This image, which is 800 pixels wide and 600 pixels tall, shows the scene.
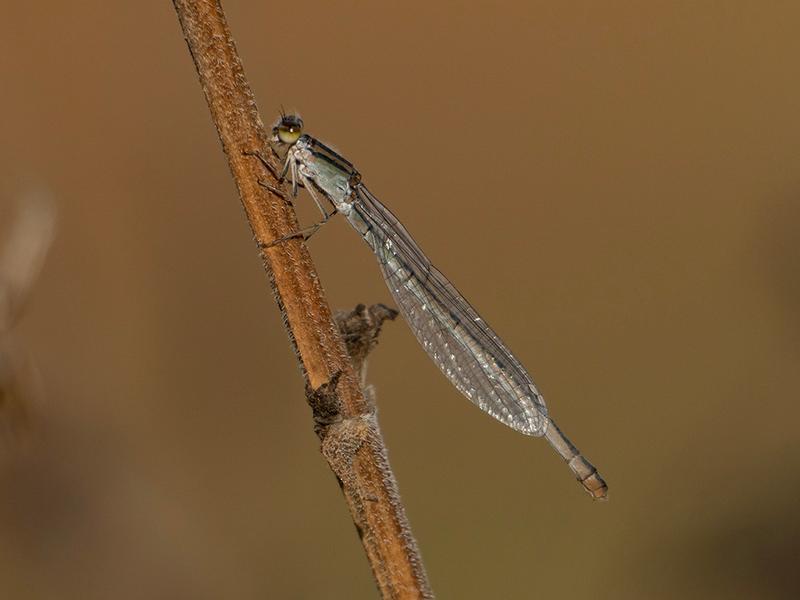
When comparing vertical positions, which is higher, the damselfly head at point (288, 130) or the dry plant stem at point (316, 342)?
the damselfly head at point (288, 130)

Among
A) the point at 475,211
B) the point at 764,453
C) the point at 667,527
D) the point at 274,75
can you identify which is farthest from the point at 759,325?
the point at 274,75

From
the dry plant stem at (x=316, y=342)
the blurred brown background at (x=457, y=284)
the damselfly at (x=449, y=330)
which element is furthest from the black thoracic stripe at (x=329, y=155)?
the blurred brown background at (x=457, y=284)

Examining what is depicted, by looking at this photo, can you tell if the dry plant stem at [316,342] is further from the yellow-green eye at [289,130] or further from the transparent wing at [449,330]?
the transparent wing at [449,330]

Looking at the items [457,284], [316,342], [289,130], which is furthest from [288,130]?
[457,284]

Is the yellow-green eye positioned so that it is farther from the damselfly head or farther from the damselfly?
the damselfly

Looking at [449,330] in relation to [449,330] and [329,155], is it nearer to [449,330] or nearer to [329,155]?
[449,330]

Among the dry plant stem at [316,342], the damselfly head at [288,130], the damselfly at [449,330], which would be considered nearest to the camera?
the dry plant stem at [316,342]
